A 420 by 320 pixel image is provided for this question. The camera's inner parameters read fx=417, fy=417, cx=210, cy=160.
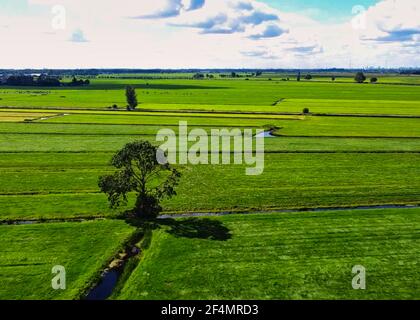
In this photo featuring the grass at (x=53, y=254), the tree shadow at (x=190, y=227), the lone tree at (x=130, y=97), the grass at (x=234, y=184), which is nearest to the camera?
the grass at (x=53, y=254)

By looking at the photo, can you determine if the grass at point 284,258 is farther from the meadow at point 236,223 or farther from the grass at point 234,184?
the grass at point 234,184

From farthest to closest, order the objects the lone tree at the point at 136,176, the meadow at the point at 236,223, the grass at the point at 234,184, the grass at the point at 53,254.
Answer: the grass at the point at 234,184 < the lone tree at the point at 136,176 < the meadow at the point at 236,223 < the grass at the point at 53,254

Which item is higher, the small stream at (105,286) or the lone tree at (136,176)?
the lone tree at (136,176)

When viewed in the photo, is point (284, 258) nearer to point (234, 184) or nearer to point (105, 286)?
point (105, 286)

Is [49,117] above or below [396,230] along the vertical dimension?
above

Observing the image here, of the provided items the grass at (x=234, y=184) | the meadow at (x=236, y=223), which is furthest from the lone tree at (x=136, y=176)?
the grass at (x=234, y=184)
